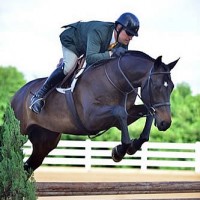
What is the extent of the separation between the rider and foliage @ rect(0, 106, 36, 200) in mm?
1485

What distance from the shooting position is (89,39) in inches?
187

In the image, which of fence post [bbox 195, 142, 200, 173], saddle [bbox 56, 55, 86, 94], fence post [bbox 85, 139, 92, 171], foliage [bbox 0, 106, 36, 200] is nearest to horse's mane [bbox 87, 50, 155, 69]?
saddle [bbox 56, 55, 86, 94]

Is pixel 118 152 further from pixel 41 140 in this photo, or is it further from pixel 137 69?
pixel 41 140

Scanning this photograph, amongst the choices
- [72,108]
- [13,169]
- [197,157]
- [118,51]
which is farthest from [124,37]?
[197,157]

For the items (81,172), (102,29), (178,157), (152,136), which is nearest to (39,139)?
(102,29)

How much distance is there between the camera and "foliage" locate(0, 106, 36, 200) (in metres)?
3.34

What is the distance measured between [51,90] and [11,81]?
32.0 ft

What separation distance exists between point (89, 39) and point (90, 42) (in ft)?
0.09

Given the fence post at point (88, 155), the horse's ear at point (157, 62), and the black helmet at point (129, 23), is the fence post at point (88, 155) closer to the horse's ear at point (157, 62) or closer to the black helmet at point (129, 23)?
the black helmet at point (129, 23)

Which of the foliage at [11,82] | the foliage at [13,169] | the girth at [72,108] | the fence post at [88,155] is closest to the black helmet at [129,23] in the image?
the girth at [72,108]

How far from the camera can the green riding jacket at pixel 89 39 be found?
4.74 meters

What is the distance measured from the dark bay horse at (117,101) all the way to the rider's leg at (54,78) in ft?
0.30

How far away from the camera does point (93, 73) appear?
16.4 feet

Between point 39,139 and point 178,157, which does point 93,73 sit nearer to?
point 39,139
